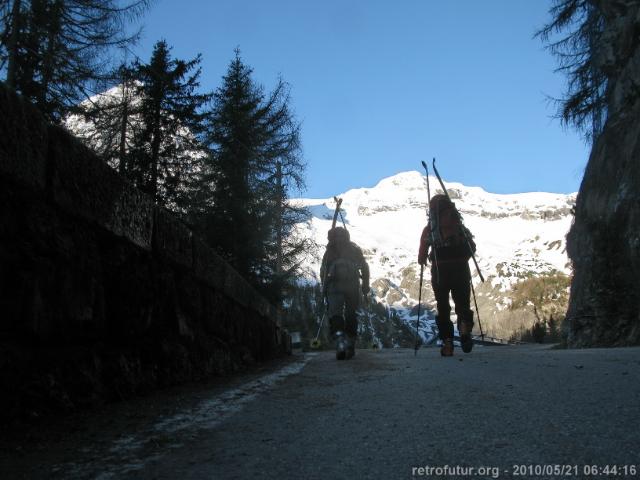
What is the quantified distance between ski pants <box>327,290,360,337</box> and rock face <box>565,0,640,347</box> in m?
4.68

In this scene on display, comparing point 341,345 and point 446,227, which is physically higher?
point 446,227

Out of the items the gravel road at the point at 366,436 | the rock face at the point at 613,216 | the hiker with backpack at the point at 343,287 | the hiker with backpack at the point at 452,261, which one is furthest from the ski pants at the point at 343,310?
the rock face at the point at 613,216

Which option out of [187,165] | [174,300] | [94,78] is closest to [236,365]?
[174,300]

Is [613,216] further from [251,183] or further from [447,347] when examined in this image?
[251,183]

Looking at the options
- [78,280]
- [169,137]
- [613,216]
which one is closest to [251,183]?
[169,137]

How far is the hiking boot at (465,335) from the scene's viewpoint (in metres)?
7.36

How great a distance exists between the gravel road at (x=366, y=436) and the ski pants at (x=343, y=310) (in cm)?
438

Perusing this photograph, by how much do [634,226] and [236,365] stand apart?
7.91 meters

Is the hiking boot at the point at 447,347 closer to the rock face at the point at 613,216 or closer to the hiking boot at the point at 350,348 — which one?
the hiking boot at the point at 350,348

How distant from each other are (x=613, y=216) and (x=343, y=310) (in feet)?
21.1

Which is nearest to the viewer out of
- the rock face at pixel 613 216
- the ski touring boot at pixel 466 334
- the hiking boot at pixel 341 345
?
the ski touring boot at pixel 466 334

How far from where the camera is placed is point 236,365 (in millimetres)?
5551

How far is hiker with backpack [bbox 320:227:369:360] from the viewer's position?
7848 millimetres

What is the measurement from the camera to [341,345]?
767cm
